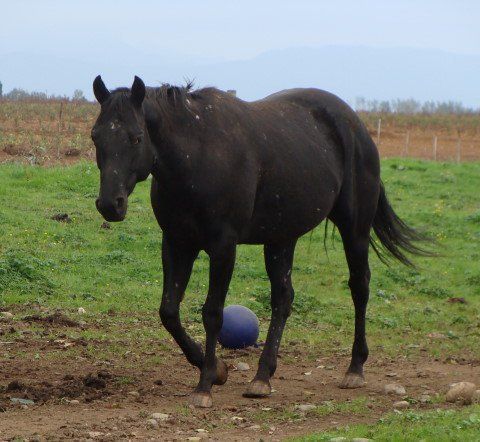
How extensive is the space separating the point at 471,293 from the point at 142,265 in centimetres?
445

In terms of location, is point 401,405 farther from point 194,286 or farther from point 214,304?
point 194,286

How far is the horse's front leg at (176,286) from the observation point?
7.14m

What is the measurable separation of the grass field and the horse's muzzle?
1.67 m

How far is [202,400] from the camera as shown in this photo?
6.82 metres

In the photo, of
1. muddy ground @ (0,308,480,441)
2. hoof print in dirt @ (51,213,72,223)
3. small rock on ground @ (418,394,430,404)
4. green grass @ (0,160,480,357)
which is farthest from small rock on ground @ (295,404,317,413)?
hoof print in dirt @ (51,213,72,223)

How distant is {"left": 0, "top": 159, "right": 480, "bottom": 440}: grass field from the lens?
9.47 m

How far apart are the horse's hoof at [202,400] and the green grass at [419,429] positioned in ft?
3.89

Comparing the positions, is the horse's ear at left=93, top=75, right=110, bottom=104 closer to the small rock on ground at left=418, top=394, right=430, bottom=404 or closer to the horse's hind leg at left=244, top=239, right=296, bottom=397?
the horse's hind leg at left=244, top=239, right=296, bottom=397

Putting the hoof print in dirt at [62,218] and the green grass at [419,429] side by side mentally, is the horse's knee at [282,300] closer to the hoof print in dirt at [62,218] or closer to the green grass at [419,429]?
the green grass at [419,429]

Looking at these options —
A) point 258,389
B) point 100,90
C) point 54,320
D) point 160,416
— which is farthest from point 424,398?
point 54,320

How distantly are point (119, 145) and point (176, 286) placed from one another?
141 cm

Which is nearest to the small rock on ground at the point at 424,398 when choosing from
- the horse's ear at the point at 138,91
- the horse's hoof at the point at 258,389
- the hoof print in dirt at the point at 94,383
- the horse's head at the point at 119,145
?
the horse's hoof at the point at 258,389

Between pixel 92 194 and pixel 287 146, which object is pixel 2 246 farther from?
pixel 287 146

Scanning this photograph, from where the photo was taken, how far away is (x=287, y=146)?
25.3 feet
